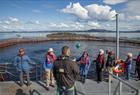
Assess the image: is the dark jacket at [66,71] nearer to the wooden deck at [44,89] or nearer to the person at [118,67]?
the wooden deck at [44,89]

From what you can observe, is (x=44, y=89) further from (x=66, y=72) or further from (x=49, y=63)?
(x=66, y=72)

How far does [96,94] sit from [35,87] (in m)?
2.64

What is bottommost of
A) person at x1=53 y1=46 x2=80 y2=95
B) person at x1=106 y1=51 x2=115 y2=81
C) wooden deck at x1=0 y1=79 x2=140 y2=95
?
wooden deck at x1=0 y1=79 x2=140 y2=95

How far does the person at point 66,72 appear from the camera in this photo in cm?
511

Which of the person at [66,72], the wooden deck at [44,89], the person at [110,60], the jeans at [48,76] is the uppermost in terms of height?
the person at [66,72]

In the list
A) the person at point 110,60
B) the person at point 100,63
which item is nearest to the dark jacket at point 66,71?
the person at point 100,63

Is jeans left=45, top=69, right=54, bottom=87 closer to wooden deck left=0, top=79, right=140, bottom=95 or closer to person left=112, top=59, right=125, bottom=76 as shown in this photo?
wooden deck left=0, top=79, right=140, bottom=95

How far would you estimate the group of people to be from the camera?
5.14 meters

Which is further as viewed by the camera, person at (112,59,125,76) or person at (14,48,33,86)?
person at (112,59,125,76)

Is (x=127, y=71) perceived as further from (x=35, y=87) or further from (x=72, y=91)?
(x=72, y=91)

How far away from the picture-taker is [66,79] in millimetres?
5254

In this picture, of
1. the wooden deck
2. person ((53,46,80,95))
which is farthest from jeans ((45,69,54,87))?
person ((53,46,80,95))

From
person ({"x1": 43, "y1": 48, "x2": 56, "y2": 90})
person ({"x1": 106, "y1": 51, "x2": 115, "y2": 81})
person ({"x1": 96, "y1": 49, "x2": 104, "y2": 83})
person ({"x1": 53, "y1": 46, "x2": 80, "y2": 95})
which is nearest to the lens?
person ({"x1": 53, "y1": 46, "x2": 80, "y2": 95})

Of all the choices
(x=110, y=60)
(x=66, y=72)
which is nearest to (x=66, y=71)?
(x=66, y=72)
